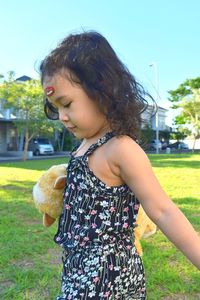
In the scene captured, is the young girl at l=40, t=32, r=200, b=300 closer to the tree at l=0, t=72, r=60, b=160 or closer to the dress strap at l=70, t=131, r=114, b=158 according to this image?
the dress strap at l=70, t=131, r=114, b=158

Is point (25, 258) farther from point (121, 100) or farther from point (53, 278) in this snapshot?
point (121, 100)

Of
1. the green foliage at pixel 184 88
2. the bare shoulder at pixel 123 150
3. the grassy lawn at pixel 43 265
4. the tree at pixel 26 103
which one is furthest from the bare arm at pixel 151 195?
the green foliage at pixel 184 88

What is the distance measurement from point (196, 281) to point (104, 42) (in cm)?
229

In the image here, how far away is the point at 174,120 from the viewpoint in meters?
46.2

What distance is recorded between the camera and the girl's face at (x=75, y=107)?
3.77 ft

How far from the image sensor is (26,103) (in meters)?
19.1

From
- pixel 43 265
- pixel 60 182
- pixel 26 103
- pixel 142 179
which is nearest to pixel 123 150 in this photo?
pixel 142 179

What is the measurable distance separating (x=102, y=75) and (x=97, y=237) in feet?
1.60

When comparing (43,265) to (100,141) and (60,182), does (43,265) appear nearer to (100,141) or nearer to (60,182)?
(60,182)

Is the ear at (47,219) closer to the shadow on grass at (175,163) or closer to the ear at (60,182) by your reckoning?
the ear at (60,182)

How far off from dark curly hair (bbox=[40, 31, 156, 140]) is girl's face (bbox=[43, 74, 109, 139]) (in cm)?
2

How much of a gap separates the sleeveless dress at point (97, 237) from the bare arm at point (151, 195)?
78 millimetres

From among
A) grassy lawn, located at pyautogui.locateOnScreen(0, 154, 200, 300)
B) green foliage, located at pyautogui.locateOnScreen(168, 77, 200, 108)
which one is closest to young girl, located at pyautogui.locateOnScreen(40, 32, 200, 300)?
grassy lawn, located at pyautogui.locateOnScreen(0, 154, 200, 300)

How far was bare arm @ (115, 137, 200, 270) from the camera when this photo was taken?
3.33ft
